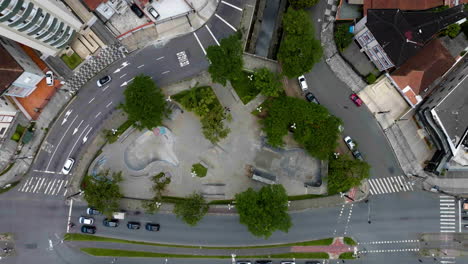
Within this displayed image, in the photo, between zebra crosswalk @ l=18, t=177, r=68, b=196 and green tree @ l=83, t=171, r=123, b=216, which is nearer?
green tree @ l=83, t=171, r=123, b=216

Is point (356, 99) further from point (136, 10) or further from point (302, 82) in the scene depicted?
point (136, 10)

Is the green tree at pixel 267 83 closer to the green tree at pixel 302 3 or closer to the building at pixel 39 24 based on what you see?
the green tree at pixel 302 3

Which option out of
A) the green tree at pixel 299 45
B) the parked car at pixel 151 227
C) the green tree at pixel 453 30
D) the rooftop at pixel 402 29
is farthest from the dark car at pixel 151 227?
the green tree at pixel 453 30

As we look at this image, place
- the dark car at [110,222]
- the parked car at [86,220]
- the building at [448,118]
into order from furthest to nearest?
the dark car at [110,222], the parked car at [86,220], the building at [448,118]

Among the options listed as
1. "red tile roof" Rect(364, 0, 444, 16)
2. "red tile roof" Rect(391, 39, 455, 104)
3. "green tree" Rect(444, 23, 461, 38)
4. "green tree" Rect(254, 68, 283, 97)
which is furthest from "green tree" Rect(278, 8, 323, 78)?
"green tree" Rect(444, 23, 461, 38)

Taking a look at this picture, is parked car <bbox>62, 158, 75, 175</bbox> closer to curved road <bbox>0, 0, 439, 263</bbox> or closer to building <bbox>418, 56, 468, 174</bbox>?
curved road <bbox>0, 0, 439, 263</bbox>

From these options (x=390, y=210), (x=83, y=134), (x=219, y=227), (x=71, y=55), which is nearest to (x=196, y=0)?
(x=71, y=55)
